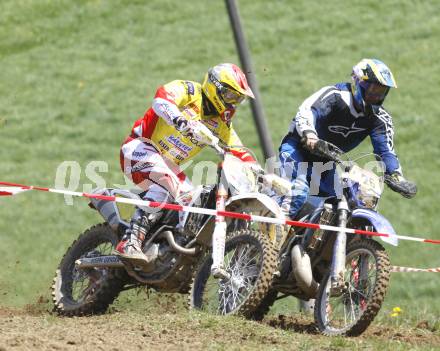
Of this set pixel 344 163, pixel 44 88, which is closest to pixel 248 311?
pixel 344 163

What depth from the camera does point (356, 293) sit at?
770 cm

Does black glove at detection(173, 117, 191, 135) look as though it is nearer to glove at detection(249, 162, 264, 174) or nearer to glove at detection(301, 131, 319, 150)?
glove at detection(249, 162, 264, 174)

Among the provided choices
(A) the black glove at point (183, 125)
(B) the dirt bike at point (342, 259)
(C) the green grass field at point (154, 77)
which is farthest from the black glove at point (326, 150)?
(C) the green grass field at point (154, 77)

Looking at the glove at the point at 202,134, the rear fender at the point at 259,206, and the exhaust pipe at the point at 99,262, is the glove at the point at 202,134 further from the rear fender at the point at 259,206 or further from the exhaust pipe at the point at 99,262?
the exhaust pipe at the point at 99,262

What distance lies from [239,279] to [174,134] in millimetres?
1672

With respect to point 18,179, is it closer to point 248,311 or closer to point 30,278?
point 30,278

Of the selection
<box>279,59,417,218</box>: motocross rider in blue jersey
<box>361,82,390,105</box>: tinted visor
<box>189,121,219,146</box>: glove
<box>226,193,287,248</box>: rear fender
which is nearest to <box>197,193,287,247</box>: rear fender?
<box>226,193,287,248</box>: rear fender

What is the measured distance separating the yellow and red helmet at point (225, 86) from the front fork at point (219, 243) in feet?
3.07

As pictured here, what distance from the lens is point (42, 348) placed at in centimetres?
587

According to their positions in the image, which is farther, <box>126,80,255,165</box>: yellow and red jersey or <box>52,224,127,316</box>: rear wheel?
<box>52,224,127,316</box>: rear wheel

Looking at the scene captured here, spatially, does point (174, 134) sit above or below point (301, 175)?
above

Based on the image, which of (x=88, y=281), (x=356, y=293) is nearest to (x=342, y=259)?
(x=356, y=293)

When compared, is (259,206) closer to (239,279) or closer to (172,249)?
(239,279)

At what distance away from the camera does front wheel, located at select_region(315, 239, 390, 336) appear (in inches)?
288
